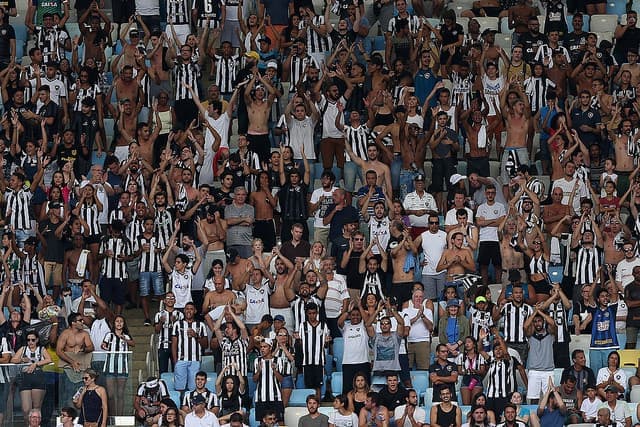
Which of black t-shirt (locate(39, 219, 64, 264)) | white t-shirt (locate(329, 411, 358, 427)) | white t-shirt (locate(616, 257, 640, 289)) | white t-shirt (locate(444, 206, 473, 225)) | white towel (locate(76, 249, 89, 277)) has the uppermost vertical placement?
white t-shirt (locate(444, 206, 473, 225))

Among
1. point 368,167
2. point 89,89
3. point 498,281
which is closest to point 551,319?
point 498,281

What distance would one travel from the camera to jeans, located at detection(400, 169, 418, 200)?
97.7ft

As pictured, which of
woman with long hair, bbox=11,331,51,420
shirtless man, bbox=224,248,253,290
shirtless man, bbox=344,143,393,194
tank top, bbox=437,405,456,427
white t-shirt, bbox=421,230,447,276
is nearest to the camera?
woman with long hair, bbox=11,331,51,420

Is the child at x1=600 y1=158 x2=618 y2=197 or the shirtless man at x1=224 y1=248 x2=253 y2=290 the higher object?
the child at x1=600 y1=158 x2=618 y2=197

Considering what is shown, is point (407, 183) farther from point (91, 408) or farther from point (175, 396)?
point (91, 408)

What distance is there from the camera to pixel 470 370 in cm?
2662

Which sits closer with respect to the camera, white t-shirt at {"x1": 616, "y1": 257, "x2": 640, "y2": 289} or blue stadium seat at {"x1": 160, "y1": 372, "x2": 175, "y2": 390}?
blue stadium seat at {"x1": 160, "y1": 372, "x2": 175, "y2": 390}

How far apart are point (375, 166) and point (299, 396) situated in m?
4.15

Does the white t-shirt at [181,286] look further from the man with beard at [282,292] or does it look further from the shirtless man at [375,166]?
the shirtless man at [375,166]

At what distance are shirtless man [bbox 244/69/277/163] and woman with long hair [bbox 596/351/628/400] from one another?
5.95 m

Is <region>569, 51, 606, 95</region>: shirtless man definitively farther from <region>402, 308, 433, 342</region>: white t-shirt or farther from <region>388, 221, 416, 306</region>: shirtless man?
<region>402, 308, 433, 342</region>: white t-shirt

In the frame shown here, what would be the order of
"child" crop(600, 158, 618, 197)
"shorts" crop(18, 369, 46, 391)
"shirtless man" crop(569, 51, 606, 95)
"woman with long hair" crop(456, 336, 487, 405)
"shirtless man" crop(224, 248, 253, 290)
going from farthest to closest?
1. "shirtless man" crop(569, 51, 606, 95)
2. "child" crop(600, 158, 618, 197)
3. "shirtless man" crop(224, 248, 253, 290)
4. "woman with long hair" crop(456, 336, 487, 405)
5. "shorts" crop(18, 369, 46, 391)

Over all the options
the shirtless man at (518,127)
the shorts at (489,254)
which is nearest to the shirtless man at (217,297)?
the shorts at (489,254)

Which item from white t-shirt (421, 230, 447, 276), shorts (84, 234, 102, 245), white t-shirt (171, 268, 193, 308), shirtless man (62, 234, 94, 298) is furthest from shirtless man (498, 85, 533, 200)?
shirtless man (62, 234, 94, 298)
